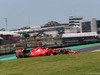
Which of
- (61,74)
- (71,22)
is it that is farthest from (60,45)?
(71,22)

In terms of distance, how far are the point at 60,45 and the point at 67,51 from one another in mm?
9750

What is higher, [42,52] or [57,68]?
[42,52]

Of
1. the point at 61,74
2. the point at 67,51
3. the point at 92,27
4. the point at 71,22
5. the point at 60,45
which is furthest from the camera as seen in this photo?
the point at 71,22

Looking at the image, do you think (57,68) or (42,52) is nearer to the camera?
(57,68)

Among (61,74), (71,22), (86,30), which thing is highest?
(71,22)

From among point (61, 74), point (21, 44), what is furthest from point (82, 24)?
point (61, 74)

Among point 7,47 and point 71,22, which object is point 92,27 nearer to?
point 7,47

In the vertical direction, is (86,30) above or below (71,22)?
below

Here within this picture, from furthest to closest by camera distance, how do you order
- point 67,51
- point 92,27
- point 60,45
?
1. point 92,27
2. point 60,45
3. point 67,51

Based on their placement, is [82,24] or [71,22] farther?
[71,22]

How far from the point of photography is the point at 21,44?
24000 mm

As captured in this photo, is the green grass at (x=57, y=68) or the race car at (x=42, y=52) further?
the race car at (x=42, y=52)

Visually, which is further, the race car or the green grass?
the race car

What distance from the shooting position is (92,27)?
65.0 m
